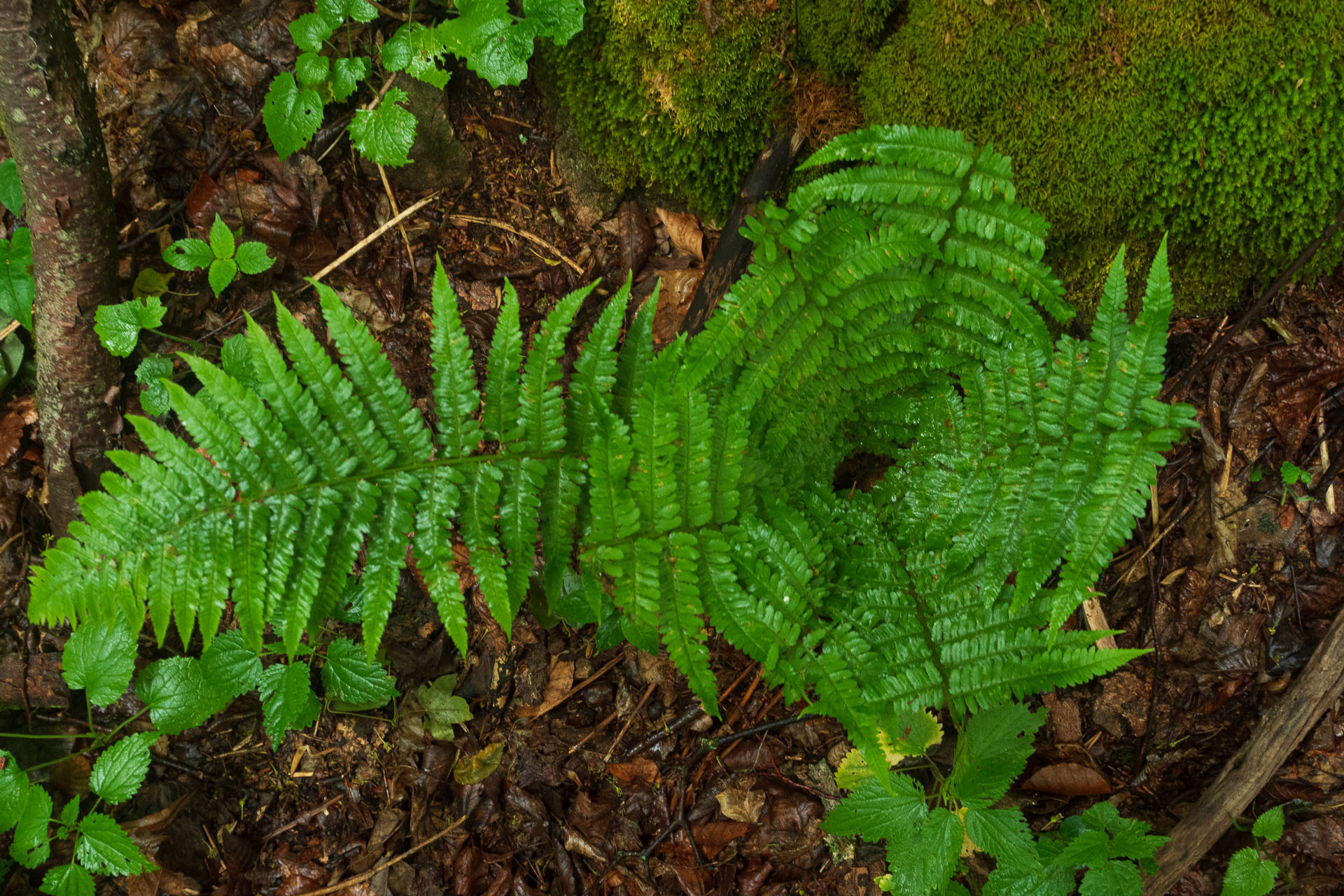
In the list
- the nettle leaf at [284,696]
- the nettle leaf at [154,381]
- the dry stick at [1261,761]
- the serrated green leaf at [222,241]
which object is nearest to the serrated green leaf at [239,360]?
the nettle leaf at [154,381]

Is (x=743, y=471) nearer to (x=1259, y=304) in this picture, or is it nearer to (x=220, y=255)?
(x=1259, y=304)

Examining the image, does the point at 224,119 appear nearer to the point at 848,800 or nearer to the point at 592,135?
the point at 592,135

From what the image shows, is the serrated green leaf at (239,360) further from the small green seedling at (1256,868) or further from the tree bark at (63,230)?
the small green seedling at (1256,868)

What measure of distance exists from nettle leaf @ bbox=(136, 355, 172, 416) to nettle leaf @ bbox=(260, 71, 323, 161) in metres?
0.96

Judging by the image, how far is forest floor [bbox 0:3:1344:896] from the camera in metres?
2.85

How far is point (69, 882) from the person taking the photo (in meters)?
2.71

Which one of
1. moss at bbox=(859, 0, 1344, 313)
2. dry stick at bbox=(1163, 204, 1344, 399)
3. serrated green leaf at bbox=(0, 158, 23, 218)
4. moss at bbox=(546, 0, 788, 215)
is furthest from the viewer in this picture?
serrated green leaf at bbox=(0, 158, 23, 218)

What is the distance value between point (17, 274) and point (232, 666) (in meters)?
1.79

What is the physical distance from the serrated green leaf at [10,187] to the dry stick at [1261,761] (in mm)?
5003

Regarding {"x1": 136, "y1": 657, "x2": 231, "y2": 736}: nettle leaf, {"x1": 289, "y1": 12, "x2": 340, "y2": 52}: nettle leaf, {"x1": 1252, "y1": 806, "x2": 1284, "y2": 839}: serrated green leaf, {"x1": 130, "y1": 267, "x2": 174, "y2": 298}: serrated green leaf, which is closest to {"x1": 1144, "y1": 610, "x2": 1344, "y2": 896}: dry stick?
{"x1": 1252, "y1": 806, "x2": 1284, "y2": 839}: serrated green leaf

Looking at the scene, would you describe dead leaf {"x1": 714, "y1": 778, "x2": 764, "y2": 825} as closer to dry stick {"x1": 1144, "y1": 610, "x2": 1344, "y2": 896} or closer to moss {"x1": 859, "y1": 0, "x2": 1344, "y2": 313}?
dry stick {"x1": 1144, "y1": 610, "x2": 1344, "y2": 896}

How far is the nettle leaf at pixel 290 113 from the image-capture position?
2863 millimetres

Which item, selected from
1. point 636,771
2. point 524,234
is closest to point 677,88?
point 524,234

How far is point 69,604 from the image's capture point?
1888 mm
